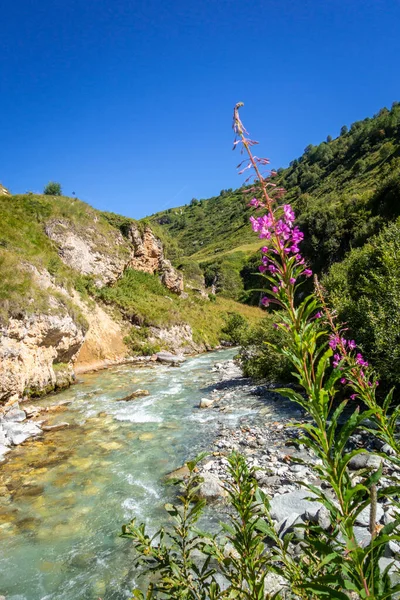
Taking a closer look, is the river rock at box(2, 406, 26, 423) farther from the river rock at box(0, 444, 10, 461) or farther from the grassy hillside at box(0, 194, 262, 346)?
the grassy hillside at box(0, 194, 262, 346)

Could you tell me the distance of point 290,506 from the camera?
6.44m

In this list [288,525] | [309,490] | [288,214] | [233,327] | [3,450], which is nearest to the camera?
[309,490]

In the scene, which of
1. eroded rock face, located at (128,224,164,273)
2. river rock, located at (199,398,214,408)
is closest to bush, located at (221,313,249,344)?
eroded rock face, located at (128,224,164,273)

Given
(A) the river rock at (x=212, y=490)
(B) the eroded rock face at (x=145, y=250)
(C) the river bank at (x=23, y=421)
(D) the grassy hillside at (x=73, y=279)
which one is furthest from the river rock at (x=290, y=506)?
(B) the eroded rock face at (x=145, y=250)

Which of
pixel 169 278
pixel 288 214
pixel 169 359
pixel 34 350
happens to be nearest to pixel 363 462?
pixel 288 214

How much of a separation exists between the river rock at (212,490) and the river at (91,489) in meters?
0.94

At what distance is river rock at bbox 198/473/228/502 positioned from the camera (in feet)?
24.4

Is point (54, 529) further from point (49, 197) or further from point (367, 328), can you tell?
point (49, 197)

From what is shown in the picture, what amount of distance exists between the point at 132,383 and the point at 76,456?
31.3ft

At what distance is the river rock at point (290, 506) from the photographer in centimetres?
613

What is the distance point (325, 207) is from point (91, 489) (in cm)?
4324

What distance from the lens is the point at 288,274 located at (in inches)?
93.1

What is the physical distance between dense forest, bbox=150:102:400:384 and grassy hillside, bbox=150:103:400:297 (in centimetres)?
13

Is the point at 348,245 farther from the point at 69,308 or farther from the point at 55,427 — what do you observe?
the point at 55,427
